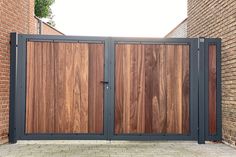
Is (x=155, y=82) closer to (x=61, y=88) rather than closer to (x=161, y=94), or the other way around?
(x=161, y=94)

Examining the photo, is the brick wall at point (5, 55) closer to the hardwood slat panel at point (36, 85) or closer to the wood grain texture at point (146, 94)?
the hardwood slat panel at point (36, 85)

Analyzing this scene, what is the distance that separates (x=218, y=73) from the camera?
328 inches

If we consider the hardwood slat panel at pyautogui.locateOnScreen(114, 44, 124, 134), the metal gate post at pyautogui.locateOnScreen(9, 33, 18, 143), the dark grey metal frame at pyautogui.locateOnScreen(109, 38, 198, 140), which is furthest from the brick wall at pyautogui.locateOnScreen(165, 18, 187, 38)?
the metal gate post at pyautogui.locateOnScreen(9, 33, 18, 143)

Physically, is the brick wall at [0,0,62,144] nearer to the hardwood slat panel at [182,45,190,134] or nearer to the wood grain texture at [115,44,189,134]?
the wood grain texture at [115,44,189,134]

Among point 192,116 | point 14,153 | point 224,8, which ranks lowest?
point 14,153

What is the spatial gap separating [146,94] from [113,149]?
4.74 ft

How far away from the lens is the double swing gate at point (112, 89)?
26.8 feet

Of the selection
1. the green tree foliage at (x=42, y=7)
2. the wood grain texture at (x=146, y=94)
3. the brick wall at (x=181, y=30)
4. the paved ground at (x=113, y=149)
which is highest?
the green tree foliage at (x=42, y=7)

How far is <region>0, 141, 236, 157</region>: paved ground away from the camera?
6895 mm

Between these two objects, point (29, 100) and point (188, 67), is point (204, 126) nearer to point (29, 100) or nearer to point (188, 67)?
point (188, 67)

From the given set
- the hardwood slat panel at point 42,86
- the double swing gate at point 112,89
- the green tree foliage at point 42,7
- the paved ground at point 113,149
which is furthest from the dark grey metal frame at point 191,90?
the green tree foliage at point 42,7

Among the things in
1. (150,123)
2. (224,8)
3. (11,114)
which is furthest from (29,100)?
(224,8)

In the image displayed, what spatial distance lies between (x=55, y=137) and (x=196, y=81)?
3129mm

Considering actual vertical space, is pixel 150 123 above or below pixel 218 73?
below
